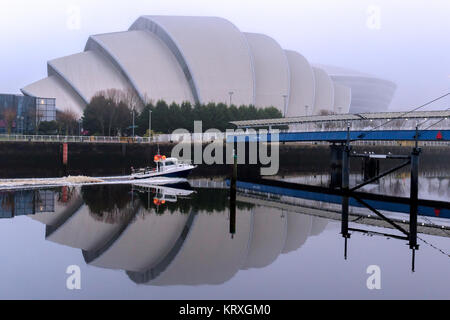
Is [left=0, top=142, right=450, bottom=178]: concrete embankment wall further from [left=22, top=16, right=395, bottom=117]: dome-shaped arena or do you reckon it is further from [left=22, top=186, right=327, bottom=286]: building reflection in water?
[left=22, top=16, right=395, bottom=117]: dome-shaped arena

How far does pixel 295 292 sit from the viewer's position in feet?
51.8

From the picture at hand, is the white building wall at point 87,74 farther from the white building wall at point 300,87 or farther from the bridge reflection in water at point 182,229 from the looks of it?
the bridge reflection in water at point 182,229

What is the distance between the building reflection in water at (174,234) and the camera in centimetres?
1878

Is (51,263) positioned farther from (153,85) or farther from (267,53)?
(267,53)

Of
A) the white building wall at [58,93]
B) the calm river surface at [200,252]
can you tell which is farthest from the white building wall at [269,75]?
the calm river surface at [200,252]

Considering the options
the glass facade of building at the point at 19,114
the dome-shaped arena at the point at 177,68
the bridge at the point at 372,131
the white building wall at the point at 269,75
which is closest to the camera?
the bridge at the point at 372,131

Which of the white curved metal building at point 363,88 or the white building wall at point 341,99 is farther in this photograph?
the white curved metal building at point 363,88

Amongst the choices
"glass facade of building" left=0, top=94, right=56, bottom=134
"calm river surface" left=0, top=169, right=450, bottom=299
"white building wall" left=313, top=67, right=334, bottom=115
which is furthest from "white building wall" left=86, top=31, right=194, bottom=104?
"calm river surface" left=0, top=169, right=450, bottom=299

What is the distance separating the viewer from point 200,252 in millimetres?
21203

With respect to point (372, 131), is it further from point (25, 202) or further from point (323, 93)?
point (323, 93)

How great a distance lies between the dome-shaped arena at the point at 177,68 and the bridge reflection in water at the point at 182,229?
49.6m

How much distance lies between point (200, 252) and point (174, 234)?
3.58m

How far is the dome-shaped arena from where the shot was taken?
87.9m

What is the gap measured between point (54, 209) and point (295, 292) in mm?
20252
